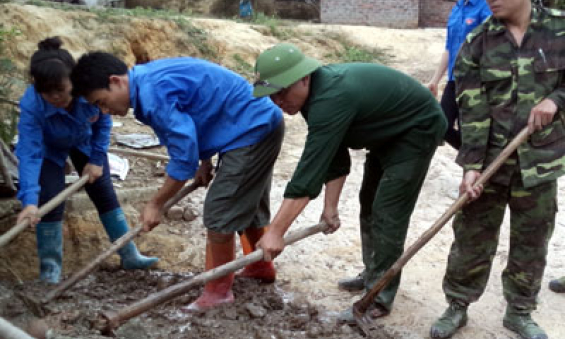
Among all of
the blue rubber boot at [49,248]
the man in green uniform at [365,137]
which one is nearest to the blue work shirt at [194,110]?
the man in green uniform at [365,137]

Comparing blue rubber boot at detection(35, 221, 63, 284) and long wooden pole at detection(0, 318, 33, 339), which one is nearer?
long wooden pole at detection(0, 318, 33, 339)

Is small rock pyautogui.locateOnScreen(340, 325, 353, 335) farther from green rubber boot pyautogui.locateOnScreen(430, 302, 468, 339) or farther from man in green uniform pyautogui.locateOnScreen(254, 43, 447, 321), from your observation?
green rubber boot pyautogui.locateOnScreen(430, 302, 468, 339)

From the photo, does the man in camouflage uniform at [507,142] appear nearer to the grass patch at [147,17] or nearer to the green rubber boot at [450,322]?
the green rubber boot at [450,322]

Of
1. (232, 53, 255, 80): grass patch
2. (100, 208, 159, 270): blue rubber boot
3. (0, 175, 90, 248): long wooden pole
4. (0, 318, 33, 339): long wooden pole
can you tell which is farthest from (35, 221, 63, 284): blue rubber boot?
(232, 53, 255, 80): grass patch

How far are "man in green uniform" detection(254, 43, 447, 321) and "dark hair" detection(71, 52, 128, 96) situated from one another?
0.74 m

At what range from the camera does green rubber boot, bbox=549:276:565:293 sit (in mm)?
4059

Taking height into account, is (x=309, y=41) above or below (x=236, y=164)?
below

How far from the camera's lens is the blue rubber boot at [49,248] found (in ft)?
12.8

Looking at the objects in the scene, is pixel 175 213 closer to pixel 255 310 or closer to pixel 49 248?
pixel 49 248

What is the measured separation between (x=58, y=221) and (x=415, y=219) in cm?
285

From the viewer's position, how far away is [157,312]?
381 centimetres

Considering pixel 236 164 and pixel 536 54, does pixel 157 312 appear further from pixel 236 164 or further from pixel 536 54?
pixel 536 54

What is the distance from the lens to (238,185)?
3525 mm

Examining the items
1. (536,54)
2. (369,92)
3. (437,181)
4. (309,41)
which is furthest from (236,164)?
(309,41)
